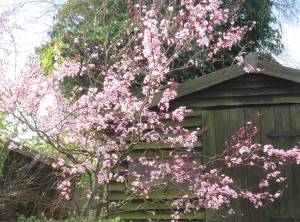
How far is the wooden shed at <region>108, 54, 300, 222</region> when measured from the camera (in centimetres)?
698

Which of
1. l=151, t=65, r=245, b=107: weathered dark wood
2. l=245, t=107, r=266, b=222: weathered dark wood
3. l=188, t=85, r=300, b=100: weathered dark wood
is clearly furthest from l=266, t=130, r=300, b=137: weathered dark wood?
l=151, t=65, r=245, b=107: weathered dark wood

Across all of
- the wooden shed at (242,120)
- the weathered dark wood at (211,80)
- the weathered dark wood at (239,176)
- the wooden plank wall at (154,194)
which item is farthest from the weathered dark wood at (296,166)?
the wooden plank wall at (154,194)

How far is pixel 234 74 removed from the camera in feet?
23.7

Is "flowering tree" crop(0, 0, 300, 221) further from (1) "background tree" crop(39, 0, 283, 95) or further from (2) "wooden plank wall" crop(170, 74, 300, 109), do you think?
(1) "background tree" crop(39, 0, 283, 95)

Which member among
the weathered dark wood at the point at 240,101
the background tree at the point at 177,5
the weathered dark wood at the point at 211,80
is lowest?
the weathered dark wood at the point at 240,101

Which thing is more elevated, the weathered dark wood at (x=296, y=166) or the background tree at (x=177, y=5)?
the background tree at (x=177, y=5)

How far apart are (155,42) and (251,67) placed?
5.71 feet

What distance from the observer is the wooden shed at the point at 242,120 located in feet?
22.9

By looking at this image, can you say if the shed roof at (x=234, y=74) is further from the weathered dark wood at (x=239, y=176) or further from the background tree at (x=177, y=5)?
the background tree at (x=177, y=5)

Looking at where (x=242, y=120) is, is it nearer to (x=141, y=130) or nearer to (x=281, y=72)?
(x=281, y=72)

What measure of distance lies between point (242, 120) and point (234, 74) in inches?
28.8

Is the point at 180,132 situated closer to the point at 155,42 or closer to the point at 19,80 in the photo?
the point at 155,42

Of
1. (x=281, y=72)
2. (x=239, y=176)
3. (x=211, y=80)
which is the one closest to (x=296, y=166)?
(x=239, y=176)

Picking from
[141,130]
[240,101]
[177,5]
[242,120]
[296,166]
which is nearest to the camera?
[141,130]
